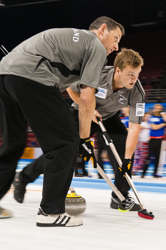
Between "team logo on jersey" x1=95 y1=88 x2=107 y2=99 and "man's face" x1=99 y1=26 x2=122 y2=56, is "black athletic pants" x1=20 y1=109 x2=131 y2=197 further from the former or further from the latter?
"man's face" x1=99 y1=26 x2=122 y2=56

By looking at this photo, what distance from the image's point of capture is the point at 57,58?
1.61m

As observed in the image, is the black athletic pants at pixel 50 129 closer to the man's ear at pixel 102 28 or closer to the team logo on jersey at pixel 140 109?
the man's ear at pixel 102 28

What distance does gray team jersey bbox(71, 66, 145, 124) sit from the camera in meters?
2.36

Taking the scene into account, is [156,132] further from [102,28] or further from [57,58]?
[57,58]

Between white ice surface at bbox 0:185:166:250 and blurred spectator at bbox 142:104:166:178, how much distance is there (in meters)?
2.57

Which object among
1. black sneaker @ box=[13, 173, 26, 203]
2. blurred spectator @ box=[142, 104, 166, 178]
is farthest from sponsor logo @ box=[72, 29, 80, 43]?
blurred spectator @ box=[142, 104, 166, 178]

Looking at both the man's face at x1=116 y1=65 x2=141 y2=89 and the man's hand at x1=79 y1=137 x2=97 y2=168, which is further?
the man's face at x1=116 y1=65 x2=141 y2=89

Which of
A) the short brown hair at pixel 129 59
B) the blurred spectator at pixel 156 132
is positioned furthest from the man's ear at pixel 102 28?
the blurred spectator at pixel 156 132

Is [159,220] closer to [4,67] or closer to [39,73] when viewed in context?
[39,73]

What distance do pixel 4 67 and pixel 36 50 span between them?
20 centimetres

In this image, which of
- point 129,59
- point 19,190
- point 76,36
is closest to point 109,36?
point 76,36

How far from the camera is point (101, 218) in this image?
1980 millimetres

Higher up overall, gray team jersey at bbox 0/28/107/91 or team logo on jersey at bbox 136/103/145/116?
gray team jersey at bbox 0/28/107/91

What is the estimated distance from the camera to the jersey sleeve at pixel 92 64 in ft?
5.22
